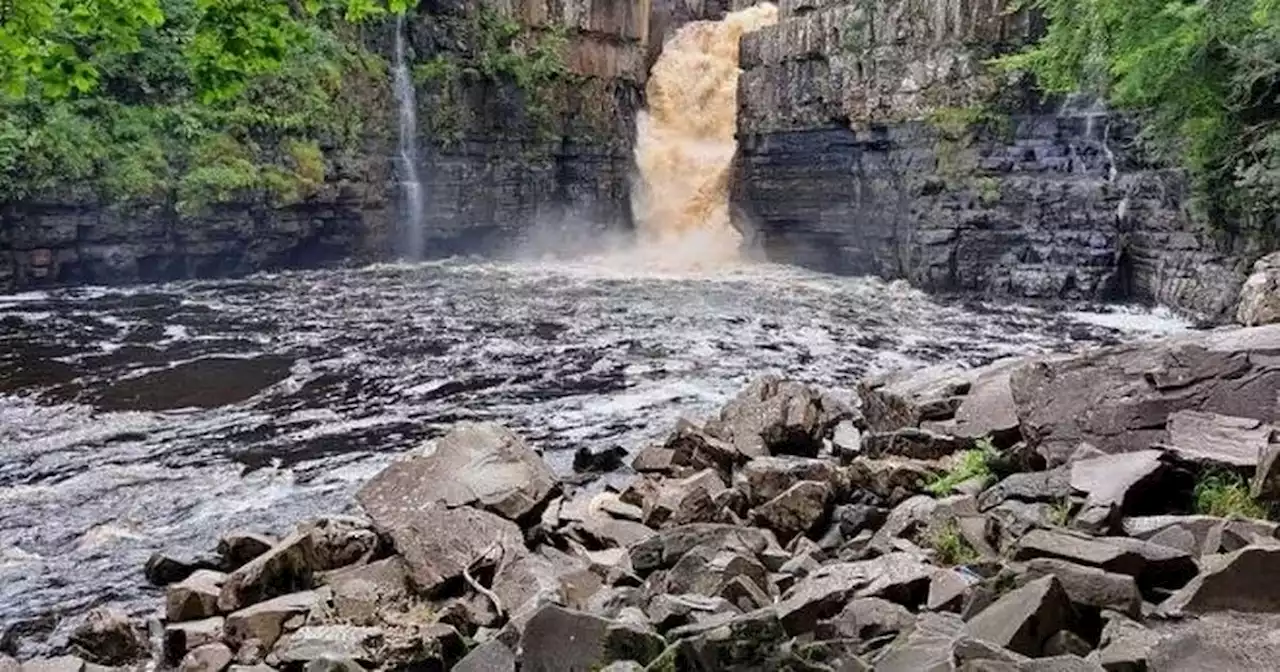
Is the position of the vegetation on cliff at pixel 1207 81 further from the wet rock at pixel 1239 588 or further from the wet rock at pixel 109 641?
the wet rock at pixel 109 641

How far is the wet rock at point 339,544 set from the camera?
22.5 ft

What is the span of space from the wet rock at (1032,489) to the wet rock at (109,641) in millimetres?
5043

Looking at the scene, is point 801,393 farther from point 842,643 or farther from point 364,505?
point 842,643

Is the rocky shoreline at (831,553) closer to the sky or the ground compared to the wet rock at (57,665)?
closer to the sky

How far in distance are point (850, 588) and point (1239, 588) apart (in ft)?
5.22

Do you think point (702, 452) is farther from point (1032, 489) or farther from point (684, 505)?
point (1032, 489)

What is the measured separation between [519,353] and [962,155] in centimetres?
1262

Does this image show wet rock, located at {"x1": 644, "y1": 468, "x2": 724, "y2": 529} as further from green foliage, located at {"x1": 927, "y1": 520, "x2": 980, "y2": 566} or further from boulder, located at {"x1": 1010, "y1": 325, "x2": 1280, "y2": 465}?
boulder, located at {"x1": 1010, "y1": 325, "x2": 1280, "y2": 465}

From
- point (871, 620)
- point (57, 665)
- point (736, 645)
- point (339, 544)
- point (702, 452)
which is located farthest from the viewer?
point (702, 452)

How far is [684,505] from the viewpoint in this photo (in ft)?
24.9

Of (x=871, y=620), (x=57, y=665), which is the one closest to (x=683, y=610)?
(x=871, y=620)

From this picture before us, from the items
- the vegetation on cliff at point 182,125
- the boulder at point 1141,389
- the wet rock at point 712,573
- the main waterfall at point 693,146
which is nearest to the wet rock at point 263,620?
the wet rock at point 712,573

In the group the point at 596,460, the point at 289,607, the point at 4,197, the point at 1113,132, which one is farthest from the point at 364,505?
the point at 1113,132

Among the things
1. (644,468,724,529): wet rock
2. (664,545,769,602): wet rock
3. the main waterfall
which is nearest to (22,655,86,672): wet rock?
(664,545,769,602): wet rock
